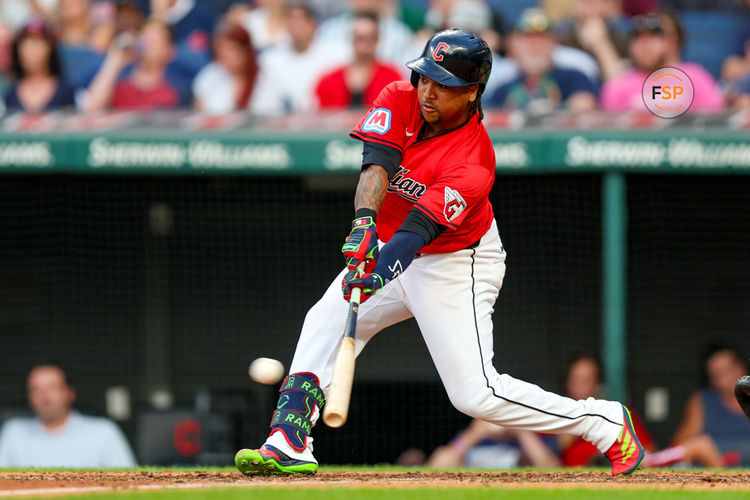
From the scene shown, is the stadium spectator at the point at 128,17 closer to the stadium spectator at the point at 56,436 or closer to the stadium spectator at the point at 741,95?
the stadium spectator at the point at 56,436

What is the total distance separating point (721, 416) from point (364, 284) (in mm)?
3745

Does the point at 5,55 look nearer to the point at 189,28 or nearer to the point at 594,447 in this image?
the point at 189,28

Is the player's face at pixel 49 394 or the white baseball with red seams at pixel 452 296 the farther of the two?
the player's face at pixel 49 394

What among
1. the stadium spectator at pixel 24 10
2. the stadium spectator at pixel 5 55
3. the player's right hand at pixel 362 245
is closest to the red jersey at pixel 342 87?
the stadium spectator at pixel 5 55

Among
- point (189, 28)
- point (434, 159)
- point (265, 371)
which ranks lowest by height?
point (265, 371)

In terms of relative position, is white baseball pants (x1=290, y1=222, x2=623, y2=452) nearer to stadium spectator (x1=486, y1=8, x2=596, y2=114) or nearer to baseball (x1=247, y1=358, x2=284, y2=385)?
baseball (x1=247, y1=358, x2=284, y2=385)

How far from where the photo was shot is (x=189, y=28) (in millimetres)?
8641

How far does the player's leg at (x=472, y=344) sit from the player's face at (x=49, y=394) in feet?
11.5

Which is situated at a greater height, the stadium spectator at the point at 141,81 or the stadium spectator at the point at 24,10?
the stadium spectator at the point at 24,10

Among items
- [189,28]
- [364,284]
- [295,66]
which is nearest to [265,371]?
[364,284]

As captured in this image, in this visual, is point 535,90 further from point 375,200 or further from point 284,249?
point 375,200

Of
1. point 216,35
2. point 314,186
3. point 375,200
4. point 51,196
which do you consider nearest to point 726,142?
point 314,186

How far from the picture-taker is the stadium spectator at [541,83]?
7309 mm

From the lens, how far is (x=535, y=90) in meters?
7.37
